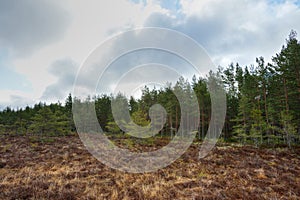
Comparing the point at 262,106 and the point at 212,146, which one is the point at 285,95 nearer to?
the point at 262,106

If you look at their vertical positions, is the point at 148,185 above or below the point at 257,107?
below

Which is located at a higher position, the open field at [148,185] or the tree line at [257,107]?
the tree line at [257,107]

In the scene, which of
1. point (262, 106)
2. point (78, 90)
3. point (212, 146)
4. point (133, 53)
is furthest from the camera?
point (262, 106)

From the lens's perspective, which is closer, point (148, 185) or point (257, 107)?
point (148, 185)

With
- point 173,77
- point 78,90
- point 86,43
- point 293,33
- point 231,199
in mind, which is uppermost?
point 293,33

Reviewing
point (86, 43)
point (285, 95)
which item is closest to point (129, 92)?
point (86, 43)

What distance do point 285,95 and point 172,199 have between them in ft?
70.9

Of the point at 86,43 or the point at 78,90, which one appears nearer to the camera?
the point at 78,90

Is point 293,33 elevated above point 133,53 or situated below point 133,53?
above

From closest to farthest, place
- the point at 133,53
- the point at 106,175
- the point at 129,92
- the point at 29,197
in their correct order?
the point at 29,197 < the point at 133,53 < the point at 129,92 < the point at 106,175

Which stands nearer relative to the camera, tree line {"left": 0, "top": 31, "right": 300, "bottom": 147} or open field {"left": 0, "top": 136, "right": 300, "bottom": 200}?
open field {"left": 0, "top": 136, "right": 300, "bottom": 200}

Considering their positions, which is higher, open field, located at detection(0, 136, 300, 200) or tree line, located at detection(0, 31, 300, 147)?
tree line, located at detection(0, 31, 300, 147)

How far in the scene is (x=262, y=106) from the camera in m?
26.4

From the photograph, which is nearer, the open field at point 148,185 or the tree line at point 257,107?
the open field at point 148,185
